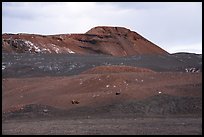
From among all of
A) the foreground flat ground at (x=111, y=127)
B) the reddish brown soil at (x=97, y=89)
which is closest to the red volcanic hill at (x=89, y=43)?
the reddish brown soil at (x=97, y=89)

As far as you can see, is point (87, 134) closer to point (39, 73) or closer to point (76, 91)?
point (76, 91)

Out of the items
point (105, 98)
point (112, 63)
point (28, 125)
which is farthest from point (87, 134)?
point (112, 63)

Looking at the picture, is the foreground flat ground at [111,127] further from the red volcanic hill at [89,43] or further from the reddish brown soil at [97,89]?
the red volcanic hill at [89,43]

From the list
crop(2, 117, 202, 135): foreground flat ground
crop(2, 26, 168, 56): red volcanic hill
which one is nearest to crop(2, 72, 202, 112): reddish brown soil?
crop(2, 117, 202, 135): foreground flat ground

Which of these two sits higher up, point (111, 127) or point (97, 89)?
point (97, 89)

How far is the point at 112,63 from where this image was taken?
38562 millimetres

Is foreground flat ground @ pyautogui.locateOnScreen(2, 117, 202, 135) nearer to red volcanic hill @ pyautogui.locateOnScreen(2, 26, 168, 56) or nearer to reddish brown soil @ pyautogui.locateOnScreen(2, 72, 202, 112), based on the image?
reddish brown soil @ pyautogui.locateOnScreen(2, 72, 202, 112)

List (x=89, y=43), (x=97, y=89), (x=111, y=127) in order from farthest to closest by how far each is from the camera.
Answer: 1. (x=89, y=43)
2. (x=97, y=89)
3. (x=111, y=127)

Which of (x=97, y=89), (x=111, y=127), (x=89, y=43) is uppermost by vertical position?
(x=89, y=43)

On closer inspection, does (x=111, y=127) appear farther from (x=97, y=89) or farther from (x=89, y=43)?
(x=89, y=43)

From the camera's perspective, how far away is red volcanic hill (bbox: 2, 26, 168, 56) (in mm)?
55344

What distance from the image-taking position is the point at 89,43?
67000 mm

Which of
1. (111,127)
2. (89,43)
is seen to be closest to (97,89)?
(111,127)

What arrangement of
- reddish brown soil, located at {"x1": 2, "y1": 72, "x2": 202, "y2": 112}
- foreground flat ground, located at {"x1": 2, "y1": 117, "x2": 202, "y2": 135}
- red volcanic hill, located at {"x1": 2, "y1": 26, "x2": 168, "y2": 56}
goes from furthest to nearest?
red volcanic hill, located at {"x1": 2, "y1": 26, "x2": 168, "y2": 56} → reddish brown soil, located at {"x1": 2, "y1": 72, "x2": 202, "y2": 112} → foreground flat ground, located at {"x1": 2, "y1": 117, "x2": 202, "y2": 135}
